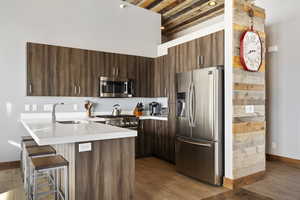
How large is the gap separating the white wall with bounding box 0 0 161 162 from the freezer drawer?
7.92 feet

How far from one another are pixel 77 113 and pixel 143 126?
4.74ft

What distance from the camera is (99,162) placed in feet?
6.69

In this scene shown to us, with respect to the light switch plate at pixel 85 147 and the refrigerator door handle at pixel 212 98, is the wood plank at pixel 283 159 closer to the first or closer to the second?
the refrigerator door handle at pixel 212 98

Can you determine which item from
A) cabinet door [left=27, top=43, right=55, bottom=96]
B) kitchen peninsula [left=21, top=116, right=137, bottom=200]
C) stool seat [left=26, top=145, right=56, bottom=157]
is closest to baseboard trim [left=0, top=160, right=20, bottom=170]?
cabinet door [left=27, top=43, right=55, bottom=96]

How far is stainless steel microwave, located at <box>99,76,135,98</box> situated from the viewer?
15.0 feet

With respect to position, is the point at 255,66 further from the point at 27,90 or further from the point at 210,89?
the point at 27,90

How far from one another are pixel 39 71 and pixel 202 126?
10.1 feet

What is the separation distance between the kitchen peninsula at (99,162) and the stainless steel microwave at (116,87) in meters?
2.57

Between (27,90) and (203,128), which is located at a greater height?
(27,90)

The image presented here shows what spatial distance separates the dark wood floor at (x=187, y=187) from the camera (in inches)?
109

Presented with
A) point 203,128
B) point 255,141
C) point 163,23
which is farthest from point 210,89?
point 163,23

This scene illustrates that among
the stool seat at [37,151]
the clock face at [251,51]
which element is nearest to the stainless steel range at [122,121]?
the stool seat at [37,151]

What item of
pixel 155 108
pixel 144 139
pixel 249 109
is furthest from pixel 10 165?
pixel 249 109

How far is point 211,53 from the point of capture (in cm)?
339
